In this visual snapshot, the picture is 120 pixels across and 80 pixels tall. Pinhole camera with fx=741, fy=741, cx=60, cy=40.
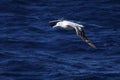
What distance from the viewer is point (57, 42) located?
43094mm

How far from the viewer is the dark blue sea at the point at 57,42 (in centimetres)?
3972

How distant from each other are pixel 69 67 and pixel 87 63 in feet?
3.62

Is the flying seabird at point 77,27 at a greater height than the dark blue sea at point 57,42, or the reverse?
the flying seabird at point 77,27

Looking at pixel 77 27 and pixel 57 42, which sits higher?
pixel 77 27

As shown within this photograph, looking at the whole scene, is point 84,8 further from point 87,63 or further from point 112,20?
point 87,63

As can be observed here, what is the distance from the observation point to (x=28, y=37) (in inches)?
1730

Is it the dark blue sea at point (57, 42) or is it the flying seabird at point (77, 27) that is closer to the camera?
the flying seabird at point (77, 27)

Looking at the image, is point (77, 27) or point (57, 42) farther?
point (57, 42)

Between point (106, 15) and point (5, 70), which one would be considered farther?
point (106, 15)

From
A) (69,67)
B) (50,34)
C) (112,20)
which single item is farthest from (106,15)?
(69,67)

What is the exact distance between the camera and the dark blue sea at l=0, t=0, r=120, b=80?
39719 millimetres

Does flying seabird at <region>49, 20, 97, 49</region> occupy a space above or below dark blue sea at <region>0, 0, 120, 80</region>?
above

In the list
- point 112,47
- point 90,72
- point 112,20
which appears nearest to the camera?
point 90,72

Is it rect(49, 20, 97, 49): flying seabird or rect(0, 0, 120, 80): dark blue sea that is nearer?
rect(49, 20, 97, 49): flying seabird
